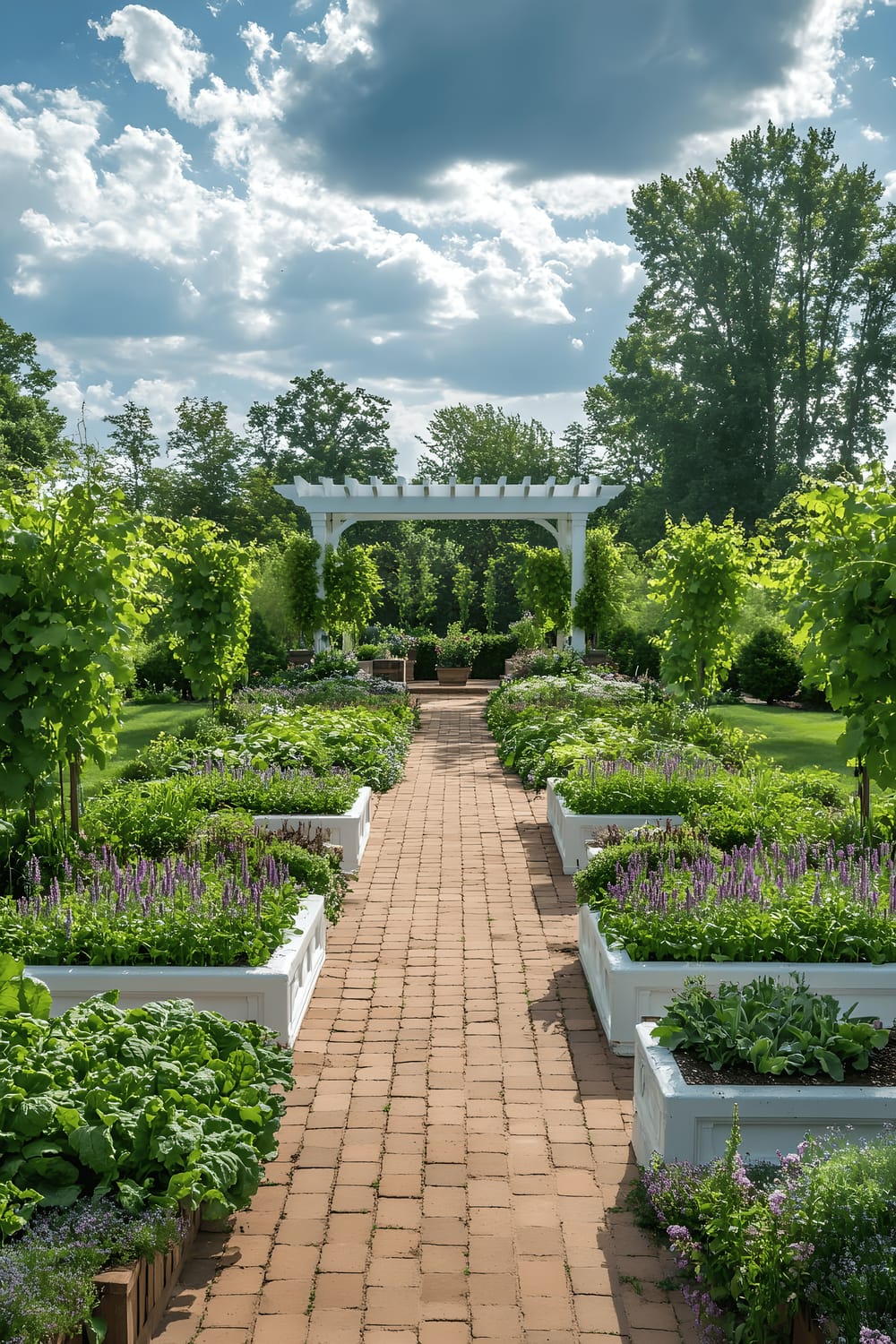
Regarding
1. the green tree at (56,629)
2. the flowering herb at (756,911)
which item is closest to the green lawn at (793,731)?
the flowering herb at (756,911)

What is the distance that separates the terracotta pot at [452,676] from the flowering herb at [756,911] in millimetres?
16538

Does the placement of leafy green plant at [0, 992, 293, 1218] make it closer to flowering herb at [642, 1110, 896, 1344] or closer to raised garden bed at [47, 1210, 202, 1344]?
raised garden bed at [47, 1210, 202, 1344]

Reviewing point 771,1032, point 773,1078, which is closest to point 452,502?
point 771,1032

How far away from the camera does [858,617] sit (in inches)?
201

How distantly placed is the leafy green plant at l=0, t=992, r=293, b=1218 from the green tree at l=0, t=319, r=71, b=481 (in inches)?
981

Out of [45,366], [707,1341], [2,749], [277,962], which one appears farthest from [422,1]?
[45,366]

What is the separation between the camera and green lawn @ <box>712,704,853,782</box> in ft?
38.3

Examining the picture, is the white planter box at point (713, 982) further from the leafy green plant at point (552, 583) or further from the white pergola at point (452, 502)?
the leafy green plant at point (552, 583)

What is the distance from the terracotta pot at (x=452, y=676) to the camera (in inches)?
850

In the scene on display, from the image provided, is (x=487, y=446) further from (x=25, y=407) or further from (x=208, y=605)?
(x=208, y=605)

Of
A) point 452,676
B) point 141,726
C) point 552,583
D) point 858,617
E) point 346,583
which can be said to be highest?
point 552,583

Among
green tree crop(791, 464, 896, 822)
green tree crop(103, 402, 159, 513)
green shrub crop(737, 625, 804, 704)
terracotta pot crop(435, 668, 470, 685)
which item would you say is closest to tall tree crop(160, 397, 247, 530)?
green tree crop(103, 402, 159, 513)

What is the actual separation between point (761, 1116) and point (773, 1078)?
146 mm

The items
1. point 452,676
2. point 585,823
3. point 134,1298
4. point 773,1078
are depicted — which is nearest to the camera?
point 134,1298
